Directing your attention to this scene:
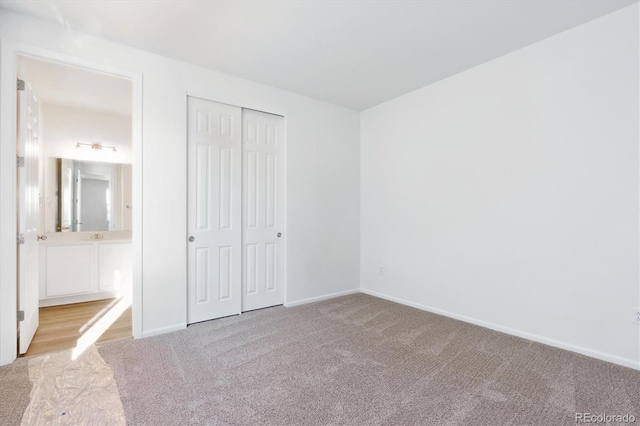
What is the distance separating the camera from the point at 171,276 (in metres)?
3.11

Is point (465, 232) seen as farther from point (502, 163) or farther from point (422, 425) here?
point (422, 425)

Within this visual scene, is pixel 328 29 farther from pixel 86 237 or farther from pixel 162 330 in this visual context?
pixel 86 237

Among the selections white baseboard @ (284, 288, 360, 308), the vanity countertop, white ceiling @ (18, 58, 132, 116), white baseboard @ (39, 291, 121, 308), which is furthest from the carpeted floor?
white ceiling @ (18, 58, 132, 116)

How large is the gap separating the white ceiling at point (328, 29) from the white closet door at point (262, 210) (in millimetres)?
676

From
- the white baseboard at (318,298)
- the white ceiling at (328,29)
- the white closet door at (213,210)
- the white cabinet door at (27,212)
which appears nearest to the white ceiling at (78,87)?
the white cabinet door at (27,212)

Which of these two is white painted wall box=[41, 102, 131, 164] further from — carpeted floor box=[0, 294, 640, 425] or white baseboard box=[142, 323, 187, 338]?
carpeted floor box=[0, 294, 640, 425]

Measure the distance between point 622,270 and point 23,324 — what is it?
4.95m

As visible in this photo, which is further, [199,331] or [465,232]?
[465,232]

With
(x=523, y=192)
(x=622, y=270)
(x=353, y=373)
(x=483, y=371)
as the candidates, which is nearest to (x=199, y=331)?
(x=353, y=373)

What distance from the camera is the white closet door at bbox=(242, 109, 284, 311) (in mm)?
3717

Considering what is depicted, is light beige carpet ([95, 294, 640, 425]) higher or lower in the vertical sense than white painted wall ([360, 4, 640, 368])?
lower

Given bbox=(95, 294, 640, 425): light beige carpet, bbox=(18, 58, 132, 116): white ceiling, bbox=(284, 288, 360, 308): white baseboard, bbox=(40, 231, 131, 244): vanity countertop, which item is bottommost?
bbox=(95, 294, 640, 425): light beige carpet

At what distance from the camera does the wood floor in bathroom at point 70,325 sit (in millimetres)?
2850

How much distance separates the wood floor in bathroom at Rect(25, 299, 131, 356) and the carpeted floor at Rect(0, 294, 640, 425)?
45 cm
